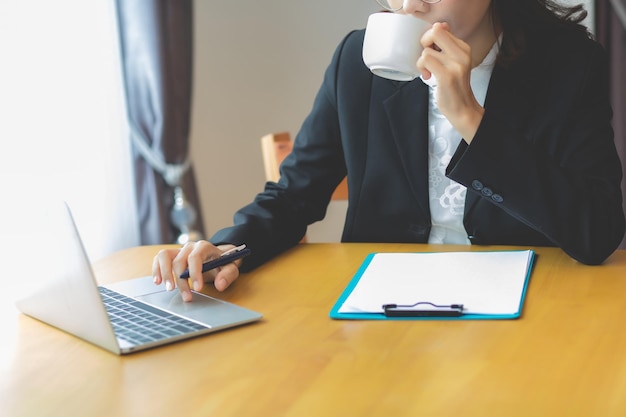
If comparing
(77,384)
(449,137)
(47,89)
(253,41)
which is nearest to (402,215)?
(449,137)

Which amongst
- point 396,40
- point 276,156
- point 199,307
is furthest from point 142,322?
point 276,156

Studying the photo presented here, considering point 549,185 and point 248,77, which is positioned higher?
point 549,185

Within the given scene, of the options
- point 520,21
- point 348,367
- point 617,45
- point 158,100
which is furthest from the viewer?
point 158,100

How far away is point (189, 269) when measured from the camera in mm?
1118

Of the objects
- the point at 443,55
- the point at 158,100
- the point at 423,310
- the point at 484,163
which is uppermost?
the point at 443,55

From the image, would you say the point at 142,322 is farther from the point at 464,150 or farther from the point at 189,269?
the point at 464,150

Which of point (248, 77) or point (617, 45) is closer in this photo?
point (617, 45)

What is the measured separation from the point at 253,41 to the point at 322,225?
0.81 metres

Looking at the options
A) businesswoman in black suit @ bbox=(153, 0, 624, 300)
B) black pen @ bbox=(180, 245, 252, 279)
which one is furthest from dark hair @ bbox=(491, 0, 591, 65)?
black pen @ bbox=(180, 245, 252, 279)

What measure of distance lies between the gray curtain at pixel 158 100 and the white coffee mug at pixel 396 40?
1.77m

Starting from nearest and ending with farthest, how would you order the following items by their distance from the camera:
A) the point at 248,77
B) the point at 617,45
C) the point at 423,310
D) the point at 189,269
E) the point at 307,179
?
the point at 423,310 < the point at 189,269 < the point at 307,179 < the point at 617,45 < the point at 248,77

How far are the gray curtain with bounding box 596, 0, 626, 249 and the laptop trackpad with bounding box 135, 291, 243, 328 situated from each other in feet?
6.54

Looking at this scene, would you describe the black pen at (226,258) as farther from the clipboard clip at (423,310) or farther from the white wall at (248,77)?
the white wall at (248,77)

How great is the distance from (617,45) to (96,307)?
2.31 metres
